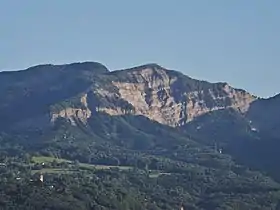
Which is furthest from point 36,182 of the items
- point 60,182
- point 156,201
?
point 156,201

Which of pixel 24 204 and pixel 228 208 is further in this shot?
pixel 228 208

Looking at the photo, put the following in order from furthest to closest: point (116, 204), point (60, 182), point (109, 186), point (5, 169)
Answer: point (5, 169)
point (109, 186)
point (60, 182)
point (116, 204)

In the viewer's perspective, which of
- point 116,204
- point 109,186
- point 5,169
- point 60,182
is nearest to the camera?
point 116,204

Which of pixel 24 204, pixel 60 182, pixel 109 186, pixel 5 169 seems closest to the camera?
pixel 24 204

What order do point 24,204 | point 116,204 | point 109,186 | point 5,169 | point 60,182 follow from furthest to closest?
point 5,169
point 109,186
point 60,182
point 116,204
point 24,204

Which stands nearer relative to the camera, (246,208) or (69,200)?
(69,200)

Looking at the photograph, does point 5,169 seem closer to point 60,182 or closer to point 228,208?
point 60,182

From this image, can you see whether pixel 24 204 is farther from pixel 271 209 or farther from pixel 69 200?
pixel 271 209

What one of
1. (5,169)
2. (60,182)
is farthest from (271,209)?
(5,169)

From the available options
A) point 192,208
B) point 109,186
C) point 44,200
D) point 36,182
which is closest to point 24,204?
point 44,200
